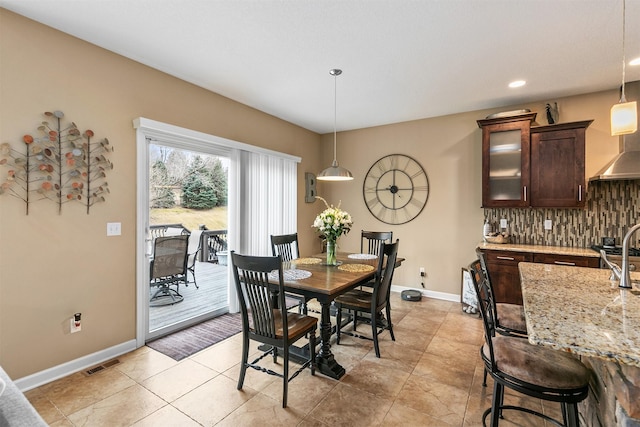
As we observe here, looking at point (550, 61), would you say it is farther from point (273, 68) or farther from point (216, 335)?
point (216, 335)

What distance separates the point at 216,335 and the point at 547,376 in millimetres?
2957

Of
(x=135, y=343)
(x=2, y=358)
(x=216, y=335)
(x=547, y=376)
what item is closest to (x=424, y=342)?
(x=547, y=376)

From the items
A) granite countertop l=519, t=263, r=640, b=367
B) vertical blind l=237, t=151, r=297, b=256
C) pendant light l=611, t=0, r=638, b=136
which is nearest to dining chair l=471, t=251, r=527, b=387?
granite countertop l=519, t=263, r=640, b=367

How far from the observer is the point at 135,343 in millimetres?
2949

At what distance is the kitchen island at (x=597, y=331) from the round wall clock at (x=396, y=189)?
2950 mm

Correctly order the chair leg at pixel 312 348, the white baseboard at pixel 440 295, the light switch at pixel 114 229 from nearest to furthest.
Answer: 1. the chair leg at pixel 312 348
2. the light switch at pixel 114 229
3. the white baseboard at pixel 440 295

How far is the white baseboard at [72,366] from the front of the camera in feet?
7.54

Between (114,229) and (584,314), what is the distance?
3469 mm

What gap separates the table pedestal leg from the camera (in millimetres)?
2509

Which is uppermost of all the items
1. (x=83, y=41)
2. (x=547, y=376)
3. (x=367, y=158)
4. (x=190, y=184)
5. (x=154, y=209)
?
(x=83, y=41)

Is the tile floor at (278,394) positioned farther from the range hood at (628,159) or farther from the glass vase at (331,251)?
the range hood at (628,159)

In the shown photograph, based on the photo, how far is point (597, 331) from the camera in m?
1.17

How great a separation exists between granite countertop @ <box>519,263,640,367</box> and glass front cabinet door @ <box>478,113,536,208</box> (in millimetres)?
1865

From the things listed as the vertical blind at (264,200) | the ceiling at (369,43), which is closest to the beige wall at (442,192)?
the ceiling at (369,43)
